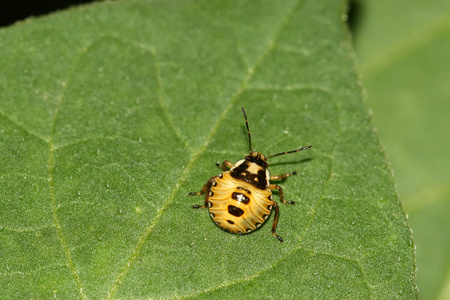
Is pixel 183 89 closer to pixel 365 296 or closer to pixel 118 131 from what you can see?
pixel 118 131

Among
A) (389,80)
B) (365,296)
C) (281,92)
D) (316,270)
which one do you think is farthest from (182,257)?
(389,80)

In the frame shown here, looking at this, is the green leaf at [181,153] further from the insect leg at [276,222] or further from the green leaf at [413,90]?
the green leaf at [413,90]

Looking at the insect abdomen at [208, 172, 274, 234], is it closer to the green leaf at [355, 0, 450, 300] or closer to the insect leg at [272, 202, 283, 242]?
the insect leg at [272, 202, 283, 242]

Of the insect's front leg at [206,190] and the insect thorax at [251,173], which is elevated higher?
the insect thorax at [251,173]

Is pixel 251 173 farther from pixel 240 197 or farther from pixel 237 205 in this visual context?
pixel 237 205

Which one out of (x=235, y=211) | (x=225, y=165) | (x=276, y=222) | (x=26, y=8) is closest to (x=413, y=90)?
(x=225, y=165)

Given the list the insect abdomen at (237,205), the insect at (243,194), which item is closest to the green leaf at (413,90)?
the insect at (243,194)
